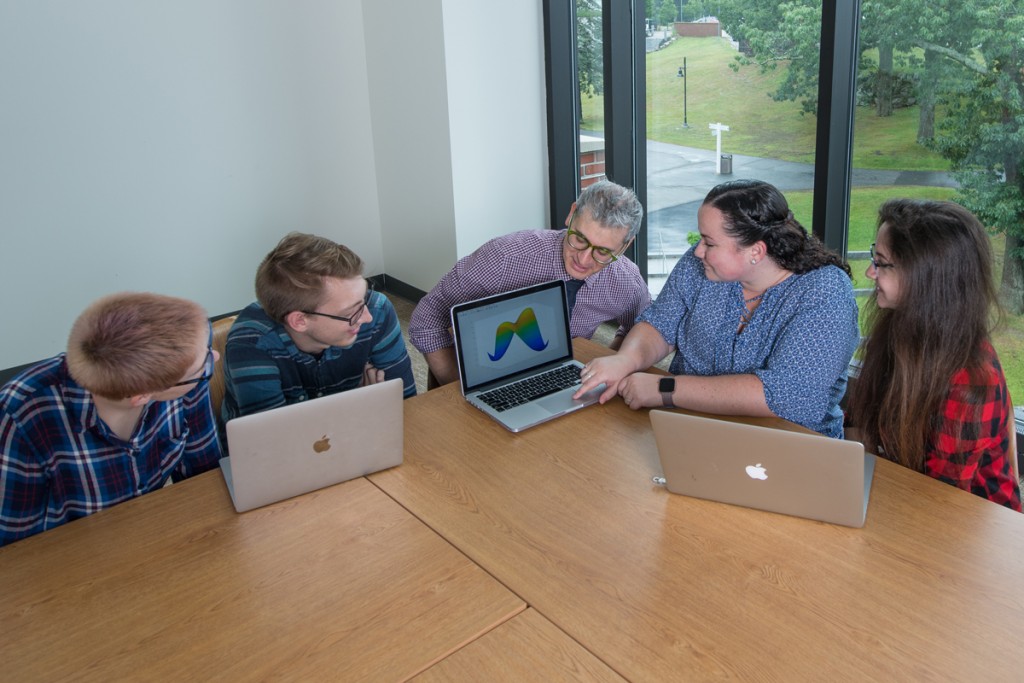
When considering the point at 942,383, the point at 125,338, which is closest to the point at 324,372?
the point at 125,338

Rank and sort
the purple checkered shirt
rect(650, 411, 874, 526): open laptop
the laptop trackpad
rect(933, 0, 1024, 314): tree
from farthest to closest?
rect(933, 0, 1024, 314): tree → the purple checkered shirt → the laptop trackpad → rect(650, 411, 874, 526): open laptop

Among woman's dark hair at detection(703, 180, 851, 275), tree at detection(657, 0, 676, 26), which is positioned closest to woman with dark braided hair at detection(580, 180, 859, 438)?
woman's dark hair at detection(703, 180, 851, 275)

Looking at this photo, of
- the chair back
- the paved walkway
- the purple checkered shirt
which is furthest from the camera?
the paved walkway

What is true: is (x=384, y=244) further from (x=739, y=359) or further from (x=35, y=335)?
(x=739, y=359)

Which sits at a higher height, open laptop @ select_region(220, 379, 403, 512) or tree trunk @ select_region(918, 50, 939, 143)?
tree trunk @ select_region(918, 50, 939, 143)

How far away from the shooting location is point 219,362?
7.24 feet

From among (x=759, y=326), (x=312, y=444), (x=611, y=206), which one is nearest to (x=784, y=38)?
(x=611, y=206)

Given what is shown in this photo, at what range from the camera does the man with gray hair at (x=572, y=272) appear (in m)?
2.30

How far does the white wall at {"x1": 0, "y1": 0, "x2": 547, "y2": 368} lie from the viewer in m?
3.64

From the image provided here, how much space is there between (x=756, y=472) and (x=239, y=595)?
959 mm

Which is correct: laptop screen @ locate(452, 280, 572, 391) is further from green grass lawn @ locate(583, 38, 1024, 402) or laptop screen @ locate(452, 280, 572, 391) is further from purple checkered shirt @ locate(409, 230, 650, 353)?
green grass lawn @ locate(583, 38, 1024, 402)

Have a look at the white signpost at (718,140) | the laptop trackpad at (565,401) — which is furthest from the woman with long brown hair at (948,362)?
the white signpost at (718,140)

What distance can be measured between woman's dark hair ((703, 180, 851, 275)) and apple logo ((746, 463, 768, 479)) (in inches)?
25.2

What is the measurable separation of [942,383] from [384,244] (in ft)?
12.0
